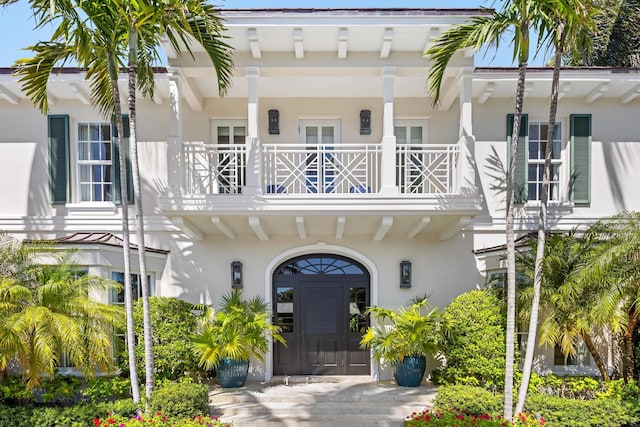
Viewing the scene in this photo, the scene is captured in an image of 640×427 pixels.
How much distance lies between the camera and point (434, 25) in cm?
771

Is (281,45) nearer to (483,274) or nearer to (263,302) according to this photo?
(263,302)

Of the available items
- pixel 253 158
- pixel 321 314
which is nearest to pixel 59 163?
pixel 253 158

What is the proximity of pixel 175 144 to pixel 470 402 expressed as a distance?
668 cm

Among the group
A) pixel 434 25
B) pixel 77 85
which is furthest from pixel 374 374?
pixel 77 85

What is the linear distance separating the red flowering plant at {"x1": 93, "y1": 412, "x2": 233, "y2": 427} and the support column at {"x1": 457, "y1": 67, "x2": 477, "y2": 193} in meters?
5.62

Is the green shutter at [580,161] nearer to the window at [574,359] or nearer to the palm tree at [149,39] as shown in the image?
the window at [574,359]

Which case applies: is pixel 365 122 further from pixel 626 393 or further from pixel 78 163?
pixel 626 393

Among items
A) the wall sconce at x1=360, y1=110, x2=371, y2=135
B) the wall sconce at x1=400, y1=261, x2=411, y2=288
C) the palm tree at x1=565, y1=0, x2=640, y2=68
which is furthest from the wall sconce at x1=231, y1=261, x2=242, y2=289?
the palm tree at x1=565, y1=0, x2=640, y2=68

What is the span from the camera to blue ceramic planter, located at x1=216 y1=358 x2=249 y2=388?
829cm

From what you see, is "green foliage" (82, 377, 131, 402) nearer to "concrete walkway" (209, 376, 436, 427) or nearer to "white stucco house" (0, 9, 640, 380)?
"concrete walkway" (209, 376, 436, 427)

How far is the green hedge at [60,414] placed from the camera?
6.57 meters

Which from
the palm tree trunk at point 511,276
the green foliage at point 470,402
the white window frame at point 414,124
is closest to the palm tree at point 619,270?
the palm tree trunk at point 511,276

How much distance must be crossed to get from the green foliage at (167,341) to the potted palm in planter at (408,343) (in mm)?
3409

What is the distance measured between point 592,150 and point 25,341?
1131 centimetres
